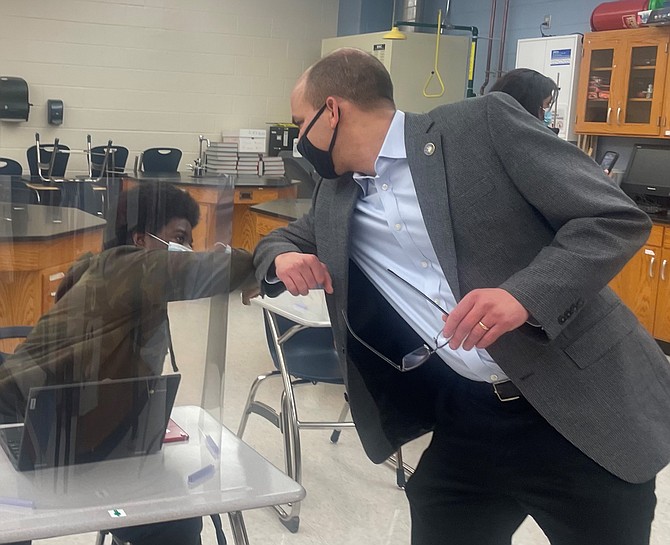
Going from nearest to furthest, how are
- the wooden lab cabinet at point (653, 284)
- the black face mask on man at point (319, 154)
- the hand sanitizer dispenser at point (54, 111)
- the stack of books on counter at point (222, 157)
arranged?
the black face mask on man at point (319, 154), the wooden lab cabinet at point (653, 284), the hand sanitizer dispenser at point (54, 111), the stack of books on counter at point (222, 157)

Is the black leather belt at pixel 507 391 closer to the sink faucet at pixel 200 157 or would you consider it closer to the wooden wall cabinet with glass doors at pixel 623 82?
the wooden wall cabinet with glass doors at pixel 623 82

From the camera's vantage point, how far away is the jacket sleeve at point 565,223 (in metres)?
1.23

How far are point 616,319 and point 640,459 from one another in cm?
23

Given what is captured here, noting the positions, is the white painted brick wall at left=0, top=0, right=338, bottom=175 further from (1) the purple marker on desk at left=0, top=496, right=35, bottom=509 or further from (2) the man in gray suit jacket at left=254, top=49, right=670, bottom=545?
(1) the purple marker on desk at left=0, top=496, right=35, bottom=509

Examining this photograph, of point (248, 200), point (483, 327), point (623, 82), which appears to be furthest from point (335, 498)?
point (248, 200)

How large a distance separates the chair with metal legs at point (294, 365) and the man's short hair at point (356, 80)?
4.15 ft

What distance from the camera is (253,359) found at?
4641 millimetres

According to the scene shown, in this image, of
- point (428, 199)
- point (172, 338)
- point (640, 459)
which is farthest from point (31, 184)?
point (640, 459)

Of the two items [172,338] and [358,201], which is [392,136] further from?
[172,338]

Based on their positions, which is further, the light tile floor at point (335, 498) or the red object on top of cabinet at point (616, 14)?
the red object on top of cabinet at point (616, 14)

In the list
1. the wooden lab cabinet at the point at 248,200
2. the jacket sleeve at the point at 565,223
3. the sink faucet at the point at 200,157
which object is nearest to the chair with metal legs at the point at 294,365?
the jacket sleeve at the point at 565,223

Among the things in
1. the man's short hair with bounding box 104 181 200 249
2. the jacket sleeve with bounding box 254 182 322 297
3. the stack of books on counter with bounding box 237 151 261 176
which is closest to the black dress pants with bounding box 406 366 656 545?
the jacket sleeve with bounding box 254 182 322 297

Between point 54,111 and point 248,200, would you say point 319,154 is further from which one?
point 54,111

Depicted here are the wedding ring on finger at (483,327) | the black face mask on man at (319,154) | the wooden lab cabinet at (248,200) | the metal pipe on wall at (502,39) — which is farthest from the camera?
the metal pipe on wall at (502,39)
